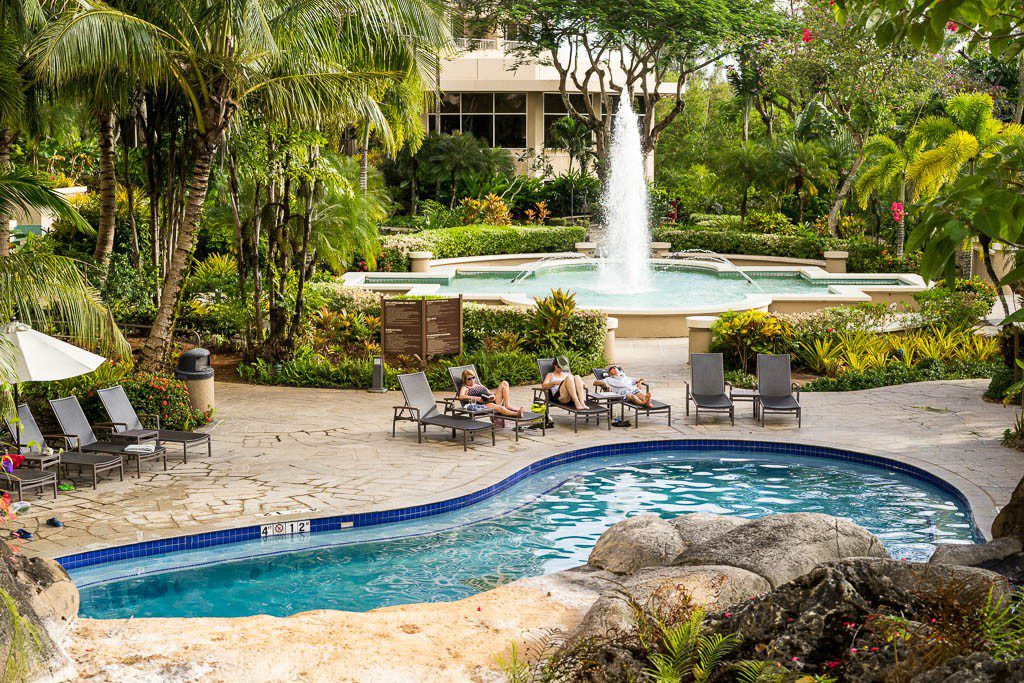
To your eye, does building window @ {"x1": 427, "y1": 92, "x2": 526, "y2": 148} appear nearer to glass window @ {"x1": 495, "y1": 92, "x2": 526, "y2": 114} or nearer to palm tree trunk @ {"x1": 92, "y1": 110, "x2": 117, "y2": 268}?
glass window @ {"x1": 495, "y1": 92, "x2": 526, "y2": 114}

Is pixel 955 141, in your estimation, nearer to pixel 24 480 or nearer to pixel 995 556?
pixel 995 556

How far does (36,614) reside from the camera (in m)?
7.02

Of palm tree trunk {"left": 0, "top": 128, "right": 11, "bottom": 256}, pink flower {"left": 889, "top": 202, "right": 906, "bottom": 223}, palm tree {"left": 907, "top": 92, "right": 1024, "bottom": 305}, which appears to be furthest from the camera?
pink flower {"left": 889, "top": 202, "right": 906, "bottom": 223}

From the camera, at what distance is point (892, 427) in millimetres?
14266

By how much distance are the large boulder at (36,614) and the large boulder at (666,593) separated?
11.2 ft

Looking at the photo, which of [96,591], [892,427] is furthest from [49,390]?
[892,427]

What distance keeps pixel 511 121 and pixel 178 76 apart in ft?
105

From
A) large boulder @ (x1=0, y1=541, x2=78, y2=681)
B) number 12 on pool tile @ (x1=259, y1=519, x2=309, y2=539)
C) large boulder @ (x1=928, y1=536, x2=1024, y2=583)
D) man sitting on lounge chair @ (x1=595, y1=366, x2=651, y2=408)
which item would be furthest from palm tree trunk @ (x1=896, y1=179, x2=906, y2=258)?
large boulder @ (x1=0, y1=541, x2=78, y2=681)

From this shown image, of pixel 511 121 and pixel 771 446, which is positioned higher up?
pixel 511 121

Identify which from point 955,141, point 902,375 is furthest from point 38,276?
point 955,141

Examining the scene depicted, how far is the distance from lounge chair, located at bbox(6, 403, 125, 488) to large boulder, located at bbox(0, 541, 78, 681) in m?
3.61

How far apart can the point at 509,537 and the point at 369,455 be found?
9.58ft

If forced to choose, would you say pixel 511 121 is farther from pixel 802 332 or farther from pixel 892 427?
pixel 892 427

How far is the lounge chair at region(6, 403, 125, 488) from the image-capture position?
11008 millimetres
